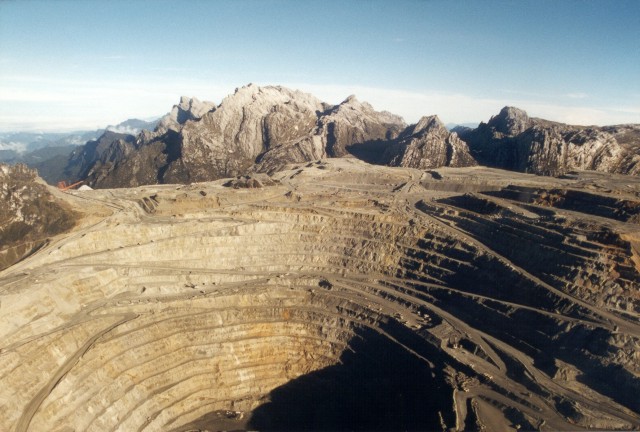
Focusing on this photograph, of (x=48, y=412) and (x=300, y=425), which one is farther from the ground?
(x=48, y=412)

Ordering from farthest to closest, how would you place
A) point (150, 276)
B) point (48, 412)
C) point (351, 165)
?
point (351, 165), point (150, 276), point (48, 412)

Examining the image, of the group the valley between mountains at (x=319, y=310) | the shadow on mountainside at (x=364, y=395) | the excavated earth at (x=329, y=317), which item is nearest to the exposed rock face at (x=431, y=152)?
the valley between mountains at (x=319, y=310)

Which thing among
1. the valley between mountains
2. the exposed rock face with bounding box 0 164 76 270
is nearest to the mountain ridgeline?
the valley between mountains

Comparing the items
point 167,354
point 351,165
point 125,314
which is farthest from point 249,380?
point 351,165

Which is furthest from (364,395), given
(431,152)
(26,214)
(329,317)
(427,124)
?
(427,124)

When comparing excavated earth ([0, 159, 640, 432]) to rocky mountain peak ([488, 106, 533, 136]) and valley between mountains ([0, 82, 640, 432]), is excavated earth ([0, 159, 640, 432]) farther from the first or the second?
rocky mountain peak ([488, 106, 533, 136])

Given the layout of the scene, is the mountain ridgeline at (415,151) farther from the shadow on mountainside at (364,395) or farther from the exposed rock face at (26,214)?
the shadow on mountainside at (364,395)

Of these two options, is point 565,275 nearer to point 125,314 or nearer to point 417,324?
point 417,324
